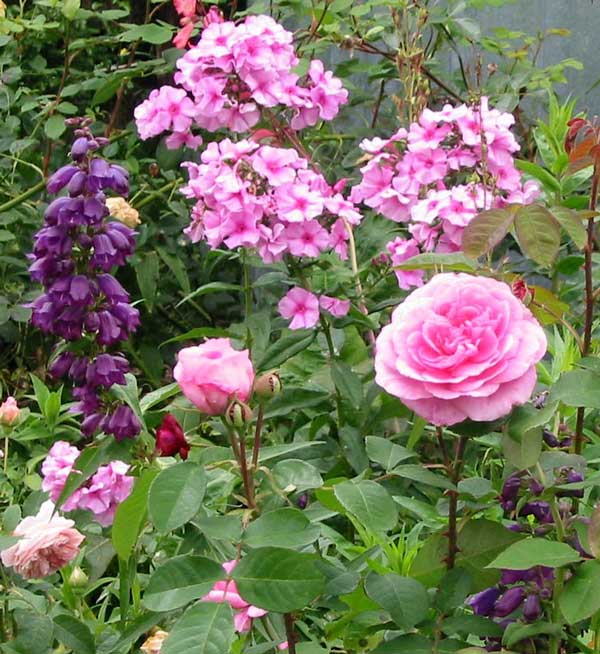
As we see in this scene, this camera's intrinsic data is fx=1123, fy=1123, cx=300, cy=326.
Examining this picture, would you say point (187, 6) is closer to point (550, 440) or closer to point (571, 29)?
point (550, 440)

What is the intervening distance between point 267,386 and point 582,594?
0.29m

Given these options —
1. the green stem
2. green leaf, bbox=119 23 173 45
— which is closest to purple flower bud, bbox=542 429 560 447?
green leaf, bbox=119 23 173 45

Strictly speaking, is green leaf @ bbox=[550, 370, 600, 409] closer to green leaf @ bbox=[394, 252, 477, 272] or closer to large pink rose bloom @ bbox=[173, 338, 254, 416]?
green leaf @ bbox=[394, 252, 477, 272]

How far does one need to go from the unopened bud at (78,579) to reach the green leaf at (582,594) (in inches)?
24.8

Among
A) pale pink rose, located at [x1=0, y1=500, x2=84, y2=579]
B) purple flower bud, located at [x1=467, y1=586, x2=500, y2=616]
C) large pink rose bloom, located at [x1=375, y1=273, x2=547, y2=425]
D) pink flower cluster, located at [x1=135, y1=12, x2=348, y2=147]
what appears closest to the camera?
large pink rose bloom, located at [x1=375, y1=273, x2=547, y2=425]

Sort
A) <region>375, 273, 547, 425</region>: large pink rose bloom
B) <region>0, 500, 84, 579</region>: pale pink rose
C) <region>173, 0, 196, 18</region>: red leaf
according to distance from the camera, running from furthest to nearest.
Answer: <region>173, 0, 196, 18</region>: red leaf, <region>0, 500, 84, 579</region>: pale pink rose, <region>375, 273, 547, 425</region>: large pink rose bloom

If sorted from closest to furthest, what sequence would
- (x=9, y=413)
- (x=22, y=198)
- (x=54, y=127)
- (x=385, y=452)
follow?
1. (x=385, y=452)
2. (x=9, y=413)
3. (x=54, y=127)
4. (x=22, y=198)

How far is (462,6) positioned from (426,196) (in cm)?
119

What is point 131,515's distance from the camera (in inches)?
36.2

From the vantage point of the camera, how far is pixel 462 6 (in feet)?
9.11

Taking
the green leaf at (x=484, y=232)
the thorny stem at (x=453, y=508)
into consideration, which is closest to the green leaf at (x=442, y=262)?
the green leaf at (x=484, y=232)

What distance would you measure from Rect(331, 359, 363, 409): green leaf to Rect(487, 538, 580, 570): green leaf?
0.95 m

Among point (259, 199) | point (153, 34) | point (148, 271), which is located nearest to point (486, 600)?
point (259, 199)

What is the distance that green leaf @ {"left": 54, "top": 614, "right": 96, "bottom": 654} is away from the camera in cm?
112
